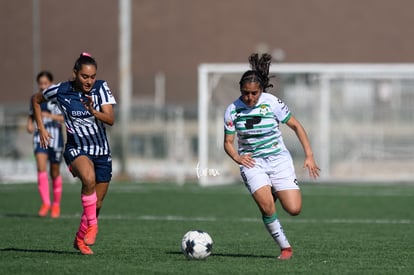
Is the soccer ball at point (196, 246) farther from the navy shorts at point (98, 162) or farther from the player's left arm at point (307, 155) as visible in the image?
the navy shorts at point (98, 162)

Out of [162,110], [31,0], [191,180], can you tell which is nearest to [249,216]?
[191,180]

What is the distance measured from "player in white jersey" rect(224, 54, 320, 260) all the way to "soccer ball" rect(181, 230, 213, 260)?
0.72 metres

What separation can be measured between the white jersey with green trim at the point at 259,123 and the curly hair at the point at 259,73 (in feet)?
0.61

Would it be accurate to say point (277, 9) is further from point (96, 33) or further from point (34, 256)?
point (34, 256)

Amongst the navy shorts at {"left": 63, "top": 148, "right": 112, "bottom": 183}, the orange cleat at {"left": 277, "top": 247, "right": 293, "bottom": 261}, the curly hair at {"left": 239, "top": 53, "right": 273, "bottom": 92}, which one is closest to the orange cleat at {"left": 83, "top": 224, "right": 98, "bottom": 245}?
the navy shorts at {"left": 63, "top": 148, "right": 112, "bottom": 183}

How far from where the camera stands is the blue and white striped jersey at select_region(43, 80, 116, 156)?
11008 millimetres

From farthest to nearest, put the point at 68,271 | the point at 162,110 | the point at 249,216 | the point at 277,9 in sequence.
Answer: the point at 277,9, the point at 162,110, the point at 249,216, the point at 68,271

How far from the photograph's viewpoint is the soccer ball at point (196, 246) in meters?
10.2

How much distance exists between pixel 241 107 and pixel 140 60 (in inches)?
1459

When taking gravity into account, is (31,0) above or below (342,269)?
above

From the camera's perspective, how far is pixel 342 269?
9617mm

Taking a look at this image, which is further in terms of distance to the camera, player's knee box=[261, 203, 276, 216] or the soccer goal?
the soccer goal

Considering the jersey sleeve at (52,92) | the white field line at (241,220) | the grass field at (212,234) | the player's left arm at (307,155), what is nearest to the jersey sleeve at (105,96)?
the jersey sleeve at (52,92)

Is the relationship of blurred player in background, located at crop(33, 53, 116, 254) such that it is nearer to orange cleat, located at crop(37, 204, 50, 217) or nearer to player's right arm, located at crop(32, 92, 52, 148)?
player's right arm, located at crop(32, 92, 52, 148)
